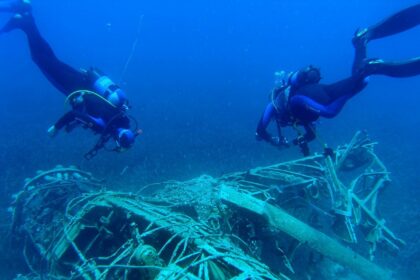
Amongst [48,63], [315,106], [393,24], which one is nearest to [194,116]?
[48,63]

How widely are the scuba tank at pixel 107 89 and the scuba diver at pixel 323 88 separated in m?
2.99

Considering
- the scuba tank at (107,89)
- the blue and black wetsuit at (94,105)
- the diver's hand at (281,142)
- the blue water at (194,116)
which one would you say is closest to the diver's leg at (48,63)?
the blue and black wetsuit at (94,105)

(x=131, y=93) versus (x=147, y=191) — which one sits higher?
(x=131, y=93)

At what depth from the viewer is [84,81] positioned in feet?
25.7

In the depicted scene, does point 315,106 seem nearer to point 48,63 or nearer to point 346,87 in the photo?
point 346,87

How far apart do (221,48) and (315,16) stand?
129947mm

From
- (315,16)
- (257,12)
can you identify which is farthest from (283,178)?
(315,16)

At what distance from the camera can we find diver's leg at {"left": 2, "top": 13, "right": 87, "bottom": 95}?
827 centimetres

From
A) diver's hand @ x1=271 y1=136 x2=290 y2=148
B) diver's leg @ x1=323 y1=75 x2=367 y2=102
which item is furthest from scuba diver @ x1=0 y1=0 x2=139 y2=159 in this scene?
diver's leg @ x1=323 y1=75 x2=367 y2=102

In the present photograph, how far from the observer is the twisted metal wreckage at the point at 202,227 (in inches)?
127

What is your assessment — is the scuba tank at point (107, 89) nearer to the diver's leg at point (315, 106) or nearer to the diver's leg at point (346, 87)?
the diver's leg at point (315, 106)

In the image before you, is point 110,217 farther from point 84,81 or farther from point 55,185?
point 84,81

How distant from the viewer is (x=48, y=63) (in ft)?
28.2

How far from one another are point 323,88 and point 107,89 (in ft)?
14.1
